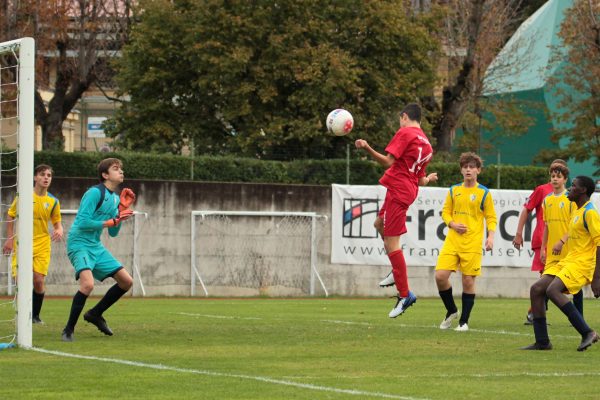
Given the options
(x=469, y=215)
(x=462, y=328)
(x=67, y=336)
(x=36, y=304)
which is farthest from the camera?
(x=36, y=304)

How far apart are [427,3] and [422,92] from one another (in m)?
6.07

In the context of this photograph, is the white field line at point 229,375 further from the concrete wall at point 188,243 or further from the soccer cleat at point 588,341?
the concrete wall at point 188,243

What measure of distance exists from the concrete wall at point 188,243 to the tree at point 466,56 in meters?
15.2

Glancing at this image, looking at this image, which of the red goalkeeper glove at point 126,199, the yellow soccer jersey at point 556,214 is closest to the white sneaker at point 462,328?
the yellow soccer jersey at point 556,214

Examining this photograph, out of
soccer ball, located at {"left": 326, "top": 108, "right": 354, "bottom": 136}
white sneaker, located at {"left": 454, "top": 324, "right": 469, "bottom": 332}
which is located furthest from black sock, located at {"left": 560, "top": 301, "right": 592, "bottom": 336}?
A: soccer ball, located at {"left": 326, "top": 108, "right": 354, "bottom": 136}

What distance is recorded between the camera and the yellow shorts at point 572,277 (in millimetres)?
12102

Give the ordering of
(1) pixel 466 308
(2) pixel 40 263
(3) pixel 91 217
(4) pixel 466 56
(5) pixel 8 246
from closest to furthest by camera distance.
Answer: (3) pixel 91 217
(1) pixel 466 308
(5) pixel 8 246
(2) pixel 40 263
(4) pixel 466 56

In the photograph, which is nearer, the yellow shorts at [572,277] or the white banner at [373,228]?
the yellow shorts at [572,277]

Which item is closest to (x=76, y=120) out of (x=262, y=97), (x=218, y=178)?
(x=262, y=97)

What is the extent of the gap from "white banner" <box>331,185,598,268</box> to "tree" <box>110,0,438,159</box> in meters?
11.7

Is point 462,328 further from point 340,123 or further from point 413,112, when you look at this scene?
point 340,123

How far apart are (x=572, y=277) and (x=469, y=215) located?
3348mm

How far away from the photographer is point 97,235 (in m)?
13.5

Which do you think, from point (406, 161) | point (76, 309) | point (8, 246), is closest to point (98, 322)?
point (76, 309)
